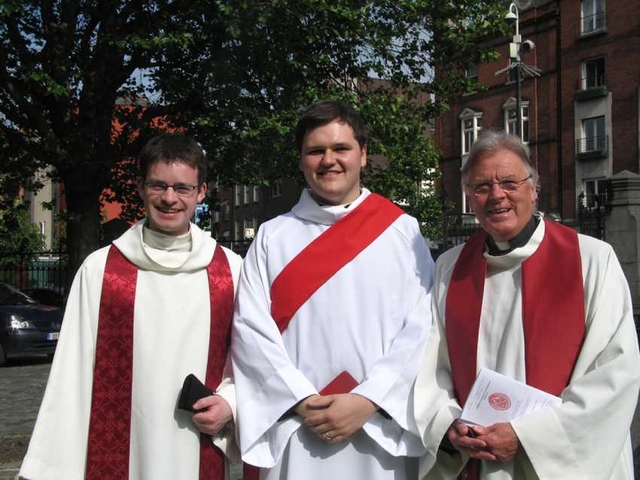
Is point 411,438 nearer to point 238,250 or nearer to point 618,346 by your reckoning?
point 618,346

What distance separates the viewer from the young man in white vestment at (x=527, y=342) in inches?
102

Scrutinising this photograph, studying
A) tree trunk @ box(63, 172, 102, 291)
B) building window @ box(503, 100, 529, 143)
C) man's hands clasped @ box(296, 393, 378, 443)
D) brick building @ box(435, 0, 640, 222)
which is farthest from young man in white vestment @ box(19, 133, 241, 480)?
building window @ box(503, 100, 529, 143)

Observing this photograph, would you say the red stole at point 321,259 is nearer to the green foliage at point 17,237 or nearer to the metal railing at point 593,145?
the green foliage at point 17,237

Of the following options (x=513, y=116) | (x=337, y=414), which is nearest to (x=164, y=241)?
(x=337, y=414)

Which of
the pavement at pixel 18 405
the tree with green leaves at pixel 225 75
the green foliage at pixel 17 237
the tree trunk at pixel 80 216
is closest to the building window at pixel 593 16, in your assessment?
the tree with green leaves at pixel 225 75

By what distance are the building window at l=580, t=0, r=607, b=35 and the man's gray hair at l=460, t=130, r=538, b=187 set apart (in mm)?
32886

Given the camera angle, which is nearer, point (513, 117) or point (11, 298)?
point (11, 298)

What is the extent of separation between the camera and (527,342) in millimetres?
2719

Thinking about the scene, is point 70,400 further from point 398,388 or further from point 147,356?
point 398,388

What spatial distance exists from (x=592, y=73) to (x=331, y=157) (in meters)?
33.0

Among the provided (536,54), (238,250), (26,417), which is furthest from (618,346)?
(536,54)

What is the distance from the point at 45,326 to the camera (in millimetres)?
13172

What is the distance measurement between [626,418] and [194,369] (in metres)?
1.72

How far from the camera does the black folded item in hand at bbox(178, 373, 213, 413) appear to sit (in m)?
2.99
